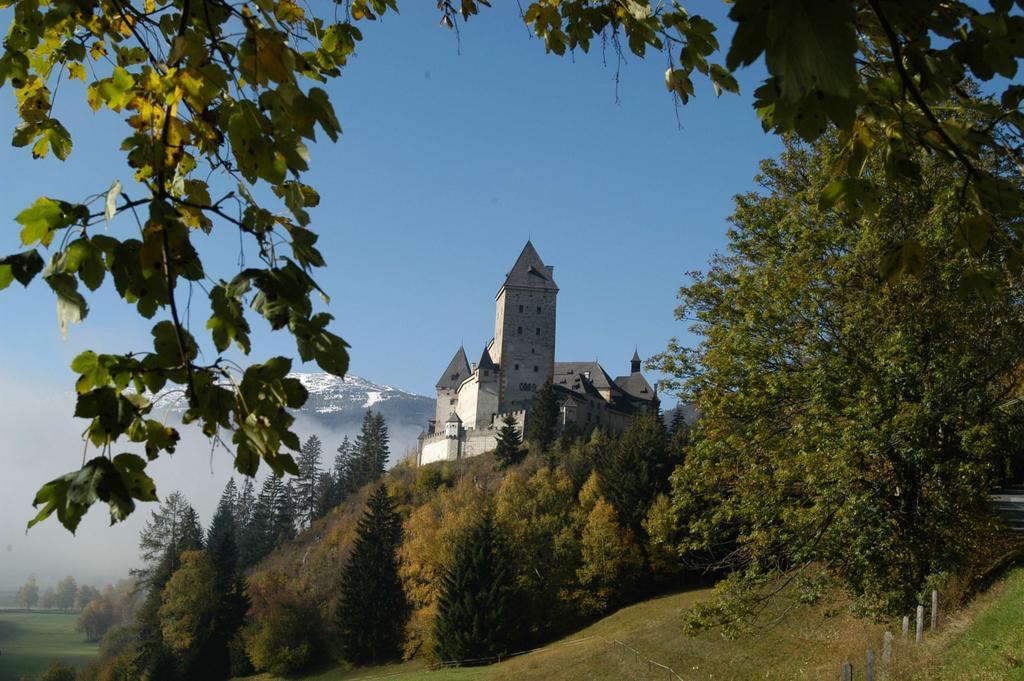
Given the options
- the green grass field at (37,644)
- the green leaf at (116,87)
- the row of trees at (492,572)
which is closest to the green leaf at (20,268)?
the green leaf at (116,87)

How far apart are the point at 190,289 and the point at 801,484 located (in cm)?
1364

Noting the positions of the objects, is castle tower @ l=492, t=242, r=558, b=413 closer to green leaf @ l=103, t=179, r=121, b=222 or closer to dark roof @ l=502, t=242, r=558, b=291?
dark roof @ l=502, t=242, r=558, b=291

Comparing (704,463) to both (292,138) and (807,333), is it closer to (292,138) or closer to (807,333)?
(807,333)

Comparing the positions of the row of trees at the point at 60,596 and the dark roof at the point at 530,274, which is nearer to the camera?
the dark roof at the point at 530,274

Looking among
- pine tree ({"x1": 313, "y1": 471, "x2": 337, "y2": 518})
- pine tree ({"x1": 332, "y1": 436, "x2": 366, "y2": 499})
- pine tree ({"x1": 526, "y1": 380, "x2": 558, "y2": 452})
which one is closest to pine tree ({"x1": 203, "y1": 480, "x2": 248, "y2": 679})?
pine tree ({"x1": 526, "y1": 380, "x2": 558, "y2": 452})

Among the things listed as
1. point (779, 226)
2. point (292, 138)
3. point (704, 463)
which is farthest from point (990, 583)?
point (292, 138)

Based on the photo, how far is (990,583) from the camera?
14.4m

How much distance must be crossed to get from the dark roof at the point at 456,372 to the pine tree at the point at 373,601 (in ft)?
149

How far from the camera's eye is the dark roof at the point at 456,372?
324 ft

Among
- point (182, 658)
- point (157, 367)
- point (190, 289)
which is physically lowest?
point (182, 658)

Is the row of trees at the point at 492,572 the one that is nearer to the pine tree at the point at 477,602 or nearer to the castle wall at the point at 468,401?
the pine tree at the point at 477,602

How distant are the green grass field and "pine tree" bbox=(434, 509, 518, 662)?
31.1 m

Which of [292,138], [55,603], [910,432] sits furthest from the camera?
[55,603]

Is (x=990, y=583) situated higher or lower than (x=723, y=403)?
lower
